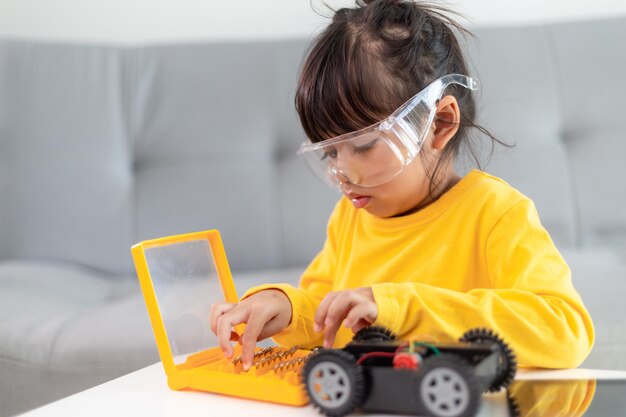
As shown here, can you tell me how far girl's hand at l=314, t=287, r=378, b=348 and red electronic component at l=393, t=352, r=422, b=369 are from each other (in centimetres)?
13

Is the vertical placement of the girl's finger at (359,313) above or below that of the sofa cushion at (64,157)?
below

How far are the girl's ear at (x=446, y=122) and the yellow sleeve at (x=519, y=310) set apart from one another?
20 centimetres

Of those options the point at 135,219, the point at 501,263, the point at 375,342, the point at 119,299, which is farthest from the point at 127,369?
the point at 375,342

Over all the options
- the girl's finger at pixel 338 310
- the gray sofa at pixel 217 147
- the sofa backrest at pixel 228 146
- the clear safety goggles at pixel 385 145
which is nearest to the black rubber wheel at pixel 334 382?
the girl's finger at pixel 338 310

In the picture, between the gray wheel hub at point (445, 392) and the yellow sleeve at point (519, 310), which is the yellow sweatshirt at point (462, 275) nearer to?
the yellow sleeve at point (519, 310)

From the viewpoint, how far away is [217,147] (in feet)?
6.30

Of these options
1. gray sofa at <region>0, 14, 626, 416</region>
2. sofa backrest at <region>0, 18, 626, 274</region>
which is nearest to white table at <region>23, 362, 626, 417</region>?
gray sofa at <region>0, 14, 626, 416</region>

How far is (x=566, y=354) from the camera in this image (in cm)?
77

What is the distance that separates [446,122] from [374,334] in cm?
43

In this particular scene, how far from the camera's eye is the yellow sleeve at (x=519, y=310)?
0.72 meters

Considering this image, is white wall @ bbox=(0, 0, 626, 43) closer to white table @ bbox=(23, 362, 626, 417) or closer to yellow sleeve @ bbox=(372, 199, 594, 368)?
yellow sleeve @ bbox=(372, 199, 594, 368)

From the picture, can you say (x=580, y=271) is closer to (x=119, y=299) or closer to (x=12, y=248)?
(x=119, y=299)

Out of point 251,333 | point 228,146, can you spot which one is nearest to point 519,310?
point 251,333

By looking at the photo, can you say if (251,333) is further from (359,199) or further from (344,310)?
(359,199)
